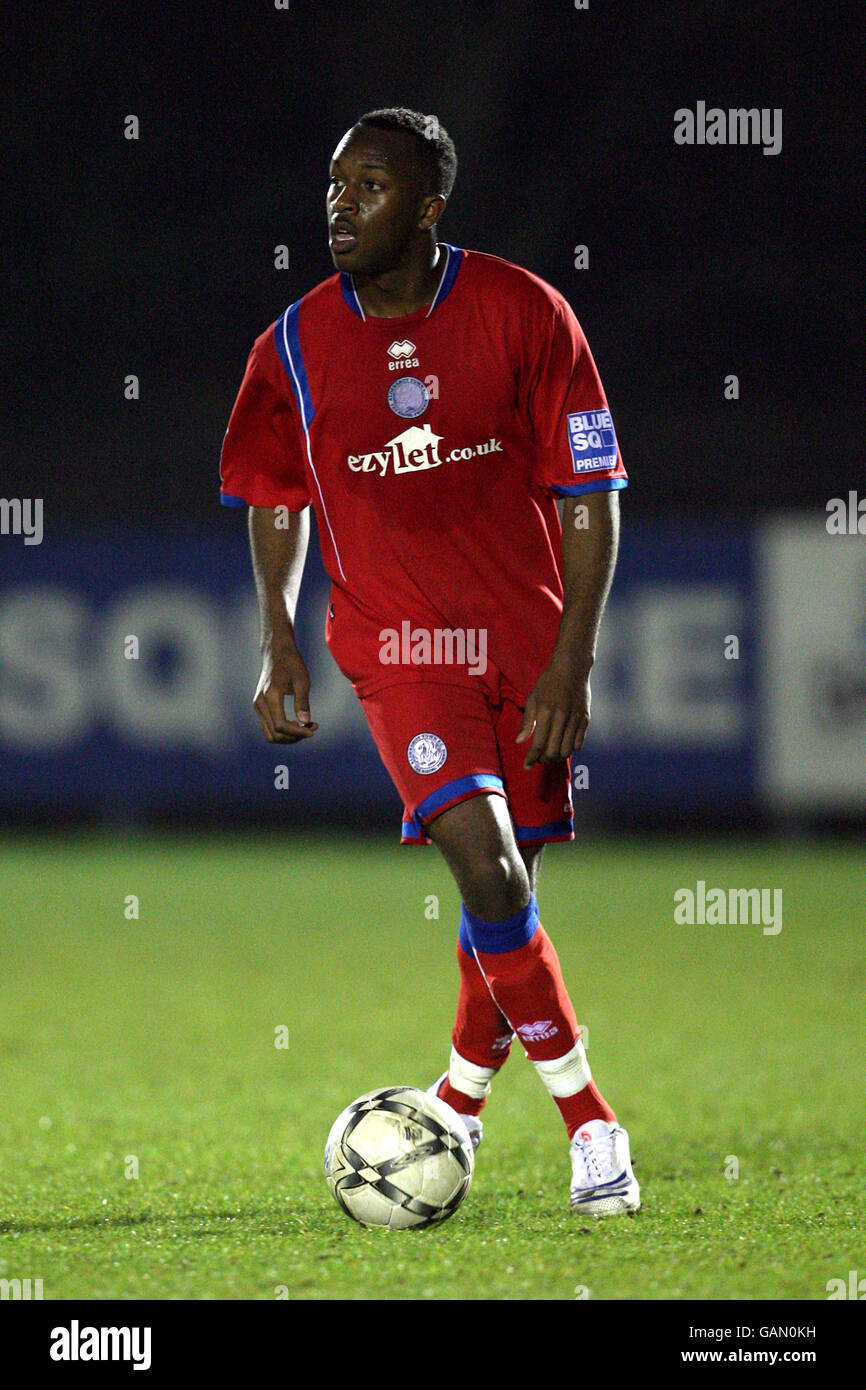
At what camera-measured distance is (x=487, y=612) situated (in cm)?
410

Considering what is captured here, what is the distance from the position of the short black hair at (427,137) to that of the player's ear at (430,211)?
17mm

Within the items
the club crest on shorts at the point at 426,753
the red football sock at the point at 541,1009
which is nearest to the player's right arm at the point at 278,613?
the club crest on shorts at the point at 426,753

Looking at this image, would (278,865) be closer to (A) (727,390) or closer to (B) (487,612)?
(A) (727,390)

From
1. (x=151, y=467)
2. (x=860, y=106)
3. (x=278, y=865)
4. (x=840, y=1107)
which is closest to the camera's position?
(x=840, y=1107)

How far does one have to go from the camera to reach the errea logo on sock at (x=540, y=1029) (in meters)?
4.05

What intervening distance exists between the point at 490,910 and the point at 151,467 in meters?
12.5

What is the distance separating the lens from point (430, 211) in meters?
4.07

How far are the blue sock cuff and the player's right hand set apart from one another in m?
0.53

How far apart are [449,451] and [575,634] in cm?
48

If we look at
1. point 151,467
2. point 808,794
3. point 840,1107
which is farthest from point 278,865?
point 840,1107

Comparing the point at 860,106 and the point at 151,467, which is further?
the point at 860,106

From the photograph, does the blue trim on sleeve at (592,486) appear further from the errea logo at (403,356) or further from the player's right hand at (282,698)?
the player's right hand at (282,698)
